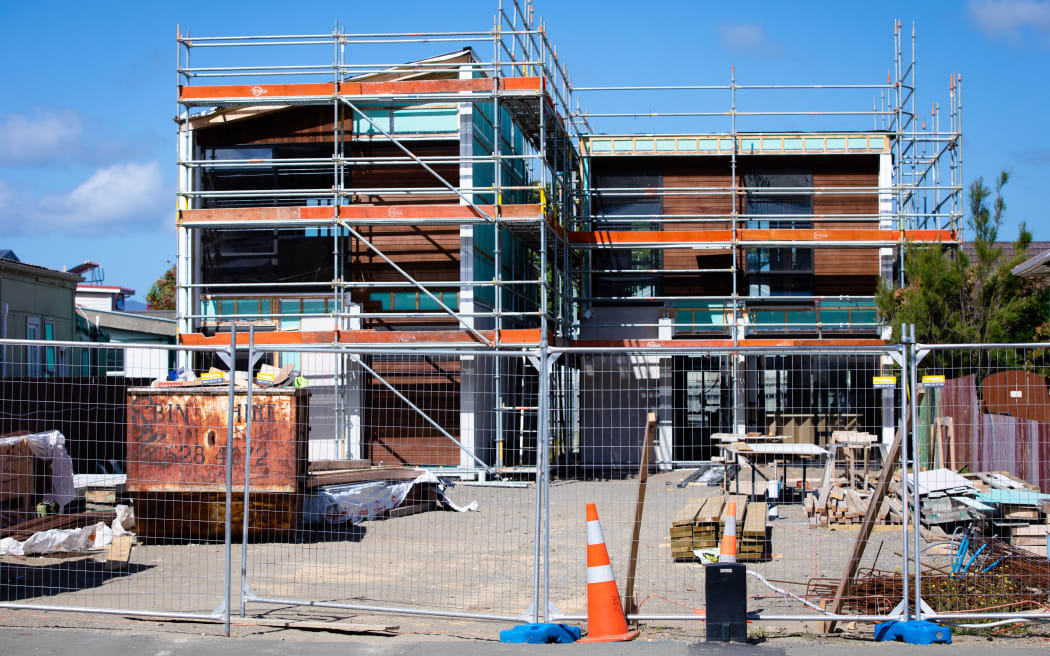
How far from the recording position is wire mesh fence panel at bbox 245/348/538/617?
1027 cm

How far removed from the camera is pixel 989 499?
12641mm

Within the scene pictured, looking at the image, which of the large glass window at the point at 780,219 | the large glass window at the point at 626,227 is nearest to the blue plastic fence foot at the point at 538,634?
the large glass window at the point at 626,227

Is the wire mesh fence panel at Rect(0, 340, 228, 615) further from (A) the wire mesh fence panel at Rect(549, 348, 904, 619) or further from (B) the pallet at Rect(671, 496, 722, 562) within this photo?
(B) the pallet at Rect(671, 496, 722, 562)

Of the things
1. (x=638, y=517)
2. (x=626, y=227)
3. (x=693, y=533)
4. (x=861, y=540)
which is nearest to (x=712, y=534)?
(x=693, y=533)

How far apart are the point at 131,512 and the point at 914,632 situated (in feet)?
34.5

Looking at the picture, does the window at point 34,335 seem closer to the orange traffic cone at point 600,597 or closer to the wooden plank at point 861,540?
the orange traffic cone at point 600,597

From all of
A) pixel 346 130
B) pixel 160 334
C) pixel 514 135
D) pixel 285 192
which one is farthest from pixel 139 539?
pixel 160 334

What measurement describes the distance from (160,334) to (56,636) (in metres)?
32.0

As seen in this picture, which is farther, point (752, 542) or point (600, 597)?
point (752, 542)

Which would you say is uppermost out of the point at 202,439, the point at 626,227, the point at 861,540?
the point at 626,227

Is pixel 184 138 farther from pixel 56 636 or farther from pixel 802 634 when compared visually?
pixel 802 634

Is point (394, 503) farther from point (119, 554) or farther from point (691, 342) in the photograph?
point (691, 342)

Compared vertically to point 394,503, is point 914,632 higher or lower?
higher

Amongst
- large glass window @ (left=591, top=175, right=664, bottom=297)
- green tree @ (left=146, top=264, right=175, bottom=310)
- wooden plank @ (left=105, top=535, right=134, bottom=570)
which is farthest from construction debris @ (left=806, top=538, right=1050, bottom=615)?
green tree @ (left=146, top=264, right=175, bottom=310)
